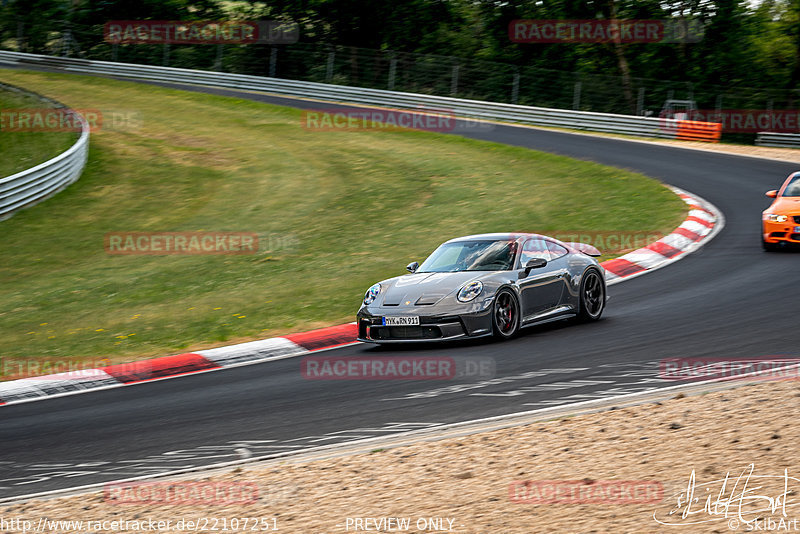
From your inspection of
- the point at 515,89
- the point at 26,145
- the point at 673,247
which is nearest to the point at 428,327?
the point at 673,247

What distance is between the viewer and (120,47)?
45.5 m

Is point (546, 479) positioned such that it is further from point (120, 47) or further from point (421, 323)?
point (120, 47)

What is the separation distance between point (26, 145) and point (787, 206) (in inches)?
738

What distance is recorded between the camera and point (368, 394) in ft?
26.2

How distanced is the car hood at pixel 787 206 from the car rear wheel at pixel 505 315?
6841 millimetres

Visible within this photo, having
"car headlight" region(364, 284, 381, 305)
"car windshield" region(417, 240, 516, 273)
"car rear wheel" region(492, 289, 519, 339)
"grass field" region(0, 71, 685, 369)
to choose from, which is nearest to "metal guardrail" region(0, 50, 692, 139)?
"grass field" region(0, 71, 685, 369)

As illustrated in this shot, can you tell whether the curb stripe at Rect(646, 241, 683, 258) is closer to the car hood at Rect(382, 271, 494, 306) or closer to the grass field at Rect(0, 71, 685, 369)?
the grass field at Rect(0, 71, 685, 369)

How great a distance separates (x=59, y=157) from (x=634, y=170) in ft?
46.8

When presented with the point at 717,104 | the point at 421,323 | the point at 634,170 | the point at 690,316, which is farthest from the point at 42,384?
the point at 717,104

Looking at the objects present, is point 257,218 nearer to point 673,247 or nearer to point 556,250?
point 673,247

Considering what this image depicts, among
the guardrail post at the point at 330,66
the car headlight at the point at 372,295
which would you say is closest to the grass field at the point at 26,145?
the car headlight at the point at 372,295

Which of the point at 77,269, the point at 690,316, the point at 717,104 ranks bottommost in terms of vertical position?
the point at 77,269

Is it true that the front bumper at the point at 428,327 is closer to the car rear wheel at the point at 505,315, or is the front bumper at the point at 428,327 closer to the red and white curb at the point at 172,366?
the car rear wheel at the point at 505,315

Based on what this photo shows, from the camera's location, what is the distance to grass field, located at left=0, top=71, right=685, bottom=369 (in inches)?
493
